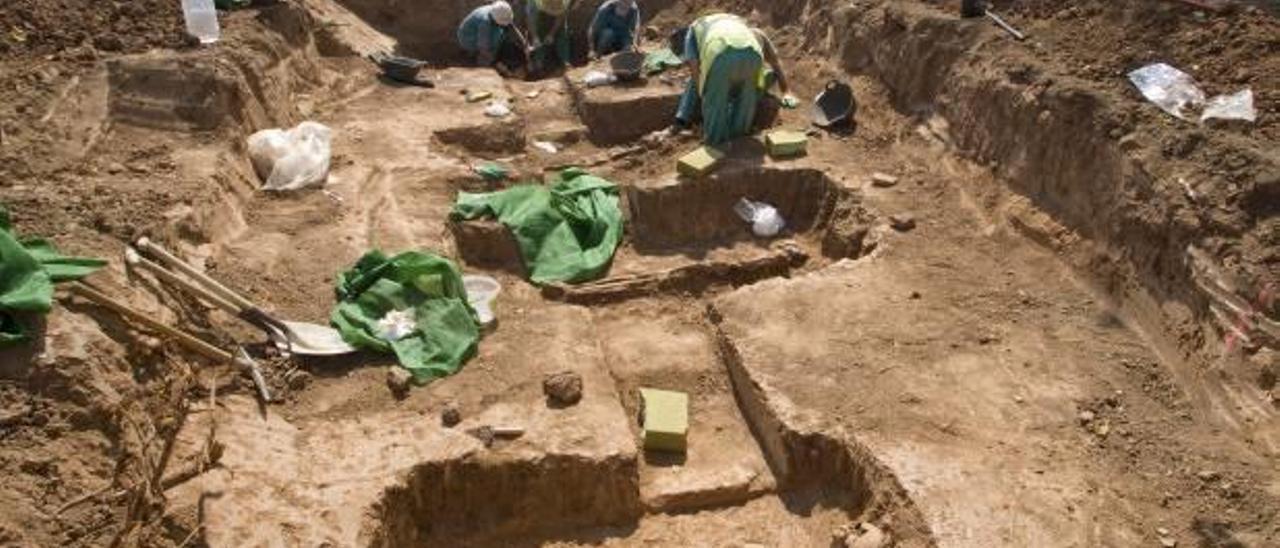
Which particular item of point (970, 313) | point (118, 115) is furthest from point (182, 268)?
point (970, 313)

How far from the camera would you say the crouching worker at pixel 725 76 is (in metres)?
7.07

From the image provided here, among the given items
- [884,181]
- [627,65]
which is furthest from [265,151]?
[884,181]

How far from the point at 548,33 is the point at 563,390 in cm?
628

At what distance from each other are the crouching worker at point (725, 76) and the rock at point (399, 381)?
363 cm

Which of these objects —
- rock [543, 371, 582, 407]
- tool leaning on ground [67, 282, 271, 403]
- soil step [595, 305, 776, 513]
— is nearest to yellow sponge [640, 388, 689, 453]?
soil step [595, 305, 776, 513]

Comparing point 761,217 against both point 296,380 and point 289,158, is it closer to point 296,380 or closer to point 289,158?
point 289,158

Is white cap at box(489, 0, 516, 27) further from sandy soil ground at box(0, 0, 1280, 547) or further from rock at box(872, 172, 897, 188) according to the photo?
rock at box(872, 172, 897, 188)

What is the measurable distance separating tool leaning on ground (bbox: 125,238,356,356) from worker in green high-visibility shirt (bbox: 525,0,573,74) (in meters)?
5.75

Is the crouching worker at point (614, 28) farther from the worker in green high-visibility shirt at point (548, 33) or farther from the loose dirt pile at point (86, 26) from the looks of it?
the loose dirt pile at point (86, 26)

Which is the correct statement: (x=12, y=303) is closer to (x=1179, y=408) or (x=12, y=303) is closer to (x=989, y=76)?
(x=1179, y=408)

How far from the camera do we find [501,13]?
9617mm

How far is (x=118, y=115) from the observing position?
6332 mm

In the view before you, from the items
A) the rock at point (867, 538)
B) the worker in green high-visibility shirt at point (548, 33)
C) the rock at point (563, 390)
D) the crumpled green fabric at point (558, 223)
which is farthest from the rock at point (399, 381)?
the worker in green high-visibility shirt at point (548, 33)

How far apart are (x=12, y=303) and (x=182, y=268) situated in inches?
39.7
